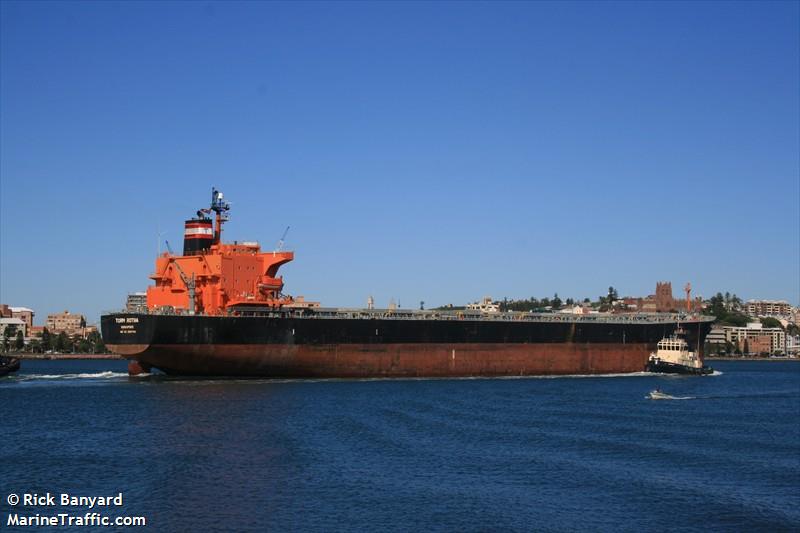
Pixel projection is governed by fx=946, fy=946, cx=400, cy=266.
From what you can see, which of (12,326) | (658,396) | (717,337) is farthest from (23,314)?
(658,396)

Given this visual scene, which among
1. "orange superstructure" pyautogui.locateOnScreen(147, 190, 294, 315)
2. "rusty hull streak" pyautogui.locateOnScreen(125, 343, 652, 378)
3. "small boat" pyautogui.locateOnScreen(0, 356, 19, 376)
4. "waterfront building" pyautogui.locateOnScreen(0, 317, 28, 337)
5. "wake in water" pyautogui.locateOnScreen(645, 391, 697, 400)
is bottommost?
"wake in water" pyautogui.locateOnScreen(645, 391, 697, 400)

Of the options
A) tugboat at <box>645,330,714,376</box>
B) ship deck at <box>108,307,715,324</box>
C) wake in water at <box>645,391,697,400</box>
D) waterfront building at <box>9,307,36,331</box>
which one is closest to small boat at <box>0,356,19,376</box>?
ship deck at <box>108,307,715,324</box>

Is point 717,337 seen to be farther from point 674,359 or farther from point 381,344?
point 381,344

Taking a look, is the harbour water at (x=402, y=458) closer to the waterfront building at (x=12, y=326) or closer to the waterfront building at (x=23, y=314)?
the waterfront building at (x=12, y=326)

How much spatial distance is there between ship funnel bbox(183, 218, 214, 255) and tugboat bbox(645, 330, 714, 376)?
30581mm

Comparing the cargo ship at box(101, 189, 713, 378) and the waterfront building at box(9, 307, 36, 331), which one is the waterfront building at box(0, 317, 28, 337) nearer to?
the waterfront building at box(9, 307, 36, 331)

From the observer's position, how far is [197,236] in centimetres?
Result: 5081

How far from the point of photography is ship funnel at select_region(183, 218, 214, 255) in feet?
167

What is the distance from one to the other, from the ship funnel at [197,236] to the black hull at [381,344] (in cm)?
608

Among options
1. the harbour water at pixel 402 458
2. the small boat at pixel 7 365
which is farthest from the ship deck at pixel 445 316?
the small boat at pixel 7 365

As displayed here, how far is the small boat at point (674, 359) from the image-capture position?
62.6 m

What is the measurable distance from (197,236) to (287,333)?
7558 millimetres

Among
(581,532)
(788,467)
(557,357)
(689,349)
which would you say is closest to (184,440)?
(581,532)

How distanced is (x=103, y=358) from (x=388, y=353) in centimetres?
8703
